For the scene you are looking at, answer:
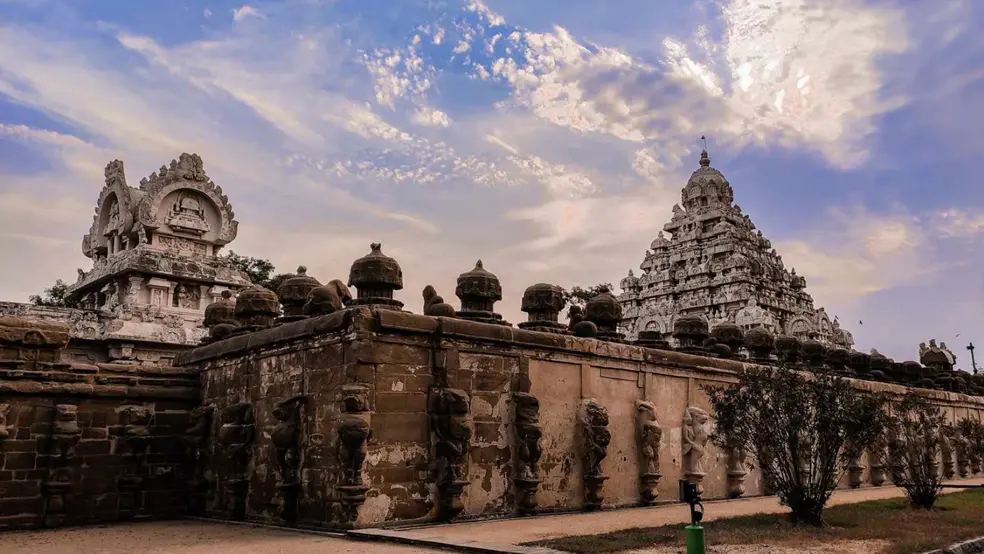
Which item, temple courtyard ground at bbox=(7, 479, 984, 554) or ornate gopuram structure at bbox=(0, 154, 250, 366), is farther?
ornate gopuram structure at bbox=(0, 154, 250, 366)

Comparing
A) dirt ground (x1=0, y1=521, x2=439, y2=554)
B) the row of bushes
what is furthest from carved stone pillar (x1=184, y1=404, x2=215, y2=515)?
the row of bushes

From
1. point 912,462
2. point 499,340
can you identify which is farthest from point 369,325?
point 912,462

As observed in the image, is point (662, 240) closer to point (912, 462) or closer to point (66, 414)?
point (912, 462)

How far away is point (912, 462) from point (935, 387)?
15395mm

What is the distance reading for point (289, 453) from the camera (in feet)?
37.8

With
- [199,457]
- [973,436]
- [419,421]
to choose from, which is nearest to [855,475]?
[973,436]

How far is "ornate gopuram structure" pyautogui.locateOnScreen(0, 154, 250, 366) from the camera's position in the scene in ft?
72.6

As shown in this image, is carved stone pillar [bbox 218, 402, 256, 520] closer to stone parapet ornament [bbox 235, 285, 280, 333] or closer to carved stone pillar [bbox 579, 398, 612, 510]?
stone parapet ornament [bbox 235, 285, 280, 333]

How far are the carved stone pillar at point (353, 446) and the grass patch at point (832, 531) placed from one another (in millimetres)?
2552

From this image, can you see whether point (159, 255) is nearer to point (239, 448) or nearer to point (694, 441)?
point (239, 448)

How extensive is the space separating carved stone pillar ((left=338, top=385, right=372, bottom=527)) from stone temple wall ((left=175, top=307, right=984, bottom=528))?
0.02 meters

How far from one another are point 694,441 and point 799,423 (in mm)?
4354

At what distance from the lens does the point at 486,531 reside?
10.4 metres

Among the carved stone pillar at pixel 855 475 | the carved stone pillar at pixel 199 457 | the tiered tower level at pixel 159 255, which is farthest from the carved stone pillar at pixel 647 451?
the tiered tower level at pixel 159 255
